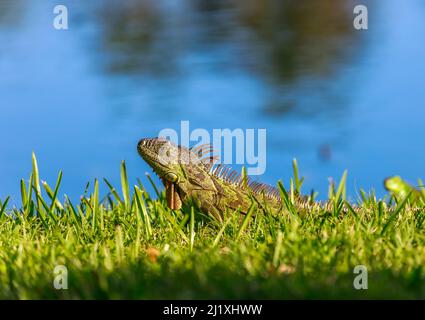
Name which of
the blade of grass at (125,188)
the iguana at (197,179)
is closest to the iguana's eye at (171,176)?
the iguana at (197,179)

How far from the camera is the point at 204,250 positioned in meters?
4.95

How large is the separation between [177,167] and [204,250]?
5.07ft

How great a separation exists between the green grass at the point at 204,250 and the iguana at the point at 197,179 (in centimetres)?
12

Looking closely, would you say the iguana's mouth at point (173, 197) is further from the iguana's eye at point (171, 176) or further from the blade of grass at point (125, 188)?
the blade of grass at point (125, 188)

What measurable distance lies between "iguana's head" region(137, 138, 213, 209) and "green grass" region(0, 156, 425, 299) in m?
0.15

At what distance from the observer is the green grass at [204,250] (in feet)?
13.8

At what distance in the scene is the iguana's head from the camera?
20.9ft

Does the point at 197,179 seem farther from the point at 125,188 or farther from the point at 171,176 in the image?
the point at 125,188

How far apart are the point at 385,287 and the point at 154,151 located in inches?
106

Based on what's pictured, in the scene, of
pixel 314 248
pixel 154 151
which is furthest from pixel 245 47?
pixel 314 248

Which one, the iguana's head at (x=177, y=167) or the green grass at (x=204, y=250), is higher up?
the iguana's head at (x=177, y=167)

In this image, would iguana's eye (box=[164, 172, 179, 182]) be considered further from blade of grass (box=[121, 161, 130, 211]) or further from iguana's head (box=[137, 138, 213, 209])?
blade of grass (box=[121, 161, 130, 211])

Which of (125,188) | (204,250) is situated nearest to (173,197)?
(125,188)
